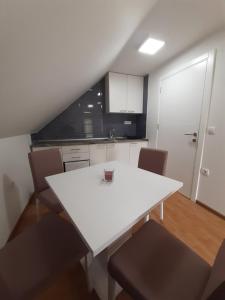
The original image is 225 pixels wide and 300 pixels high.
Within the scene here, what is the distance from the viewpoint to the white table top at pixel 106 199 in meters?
0.64

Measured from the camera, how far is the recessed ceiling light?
5.71 feet

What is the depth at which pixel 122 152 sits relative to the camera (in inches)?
116

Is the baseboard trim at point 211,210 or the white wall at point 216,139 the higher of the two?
the white wall at point 216,139

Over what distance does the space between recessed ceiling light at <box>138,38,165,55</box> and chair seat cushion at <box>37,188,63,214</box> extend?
2195 millimetres

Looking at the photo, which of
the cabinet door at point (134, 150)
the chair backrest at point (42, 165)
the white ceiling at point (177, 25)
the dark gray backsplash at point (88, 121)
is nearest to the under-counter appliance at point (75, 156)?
the dark gray backsplash at point (88, 121)

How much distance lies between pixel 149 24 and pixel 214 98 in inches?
47.0

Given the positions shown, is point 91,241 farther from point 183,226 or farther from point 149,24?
point 149,24

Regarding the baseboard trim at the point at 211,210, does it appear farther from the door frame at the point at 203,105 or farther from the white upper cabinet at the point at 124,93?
the white upper cabinet at the point at 124,93

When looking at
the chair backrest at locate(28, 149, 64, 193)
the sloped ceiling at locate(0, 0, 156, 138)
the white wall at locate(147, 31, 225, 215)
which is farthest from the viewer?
the white wall at locate(147, 31, 225, 215)

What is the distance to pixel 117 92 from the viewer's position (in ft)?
9.39

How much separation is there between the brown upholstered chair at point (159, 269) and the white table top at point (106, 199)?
241mm

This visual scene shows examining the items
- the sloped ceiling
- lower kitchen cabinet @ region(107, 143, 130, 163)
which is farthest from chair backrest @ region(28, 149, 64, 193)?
lower kitchen cabinet @ region(107, 143, 130, 163)

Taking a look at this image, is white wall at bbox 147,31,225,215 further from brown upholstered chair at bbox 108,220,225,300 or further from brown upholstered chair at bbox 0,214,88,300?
brown upholstered chair at bbox 0,214,88,300

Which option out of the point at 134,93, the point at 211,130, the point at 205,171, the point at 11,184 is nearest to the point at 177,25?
the point at 211,130
